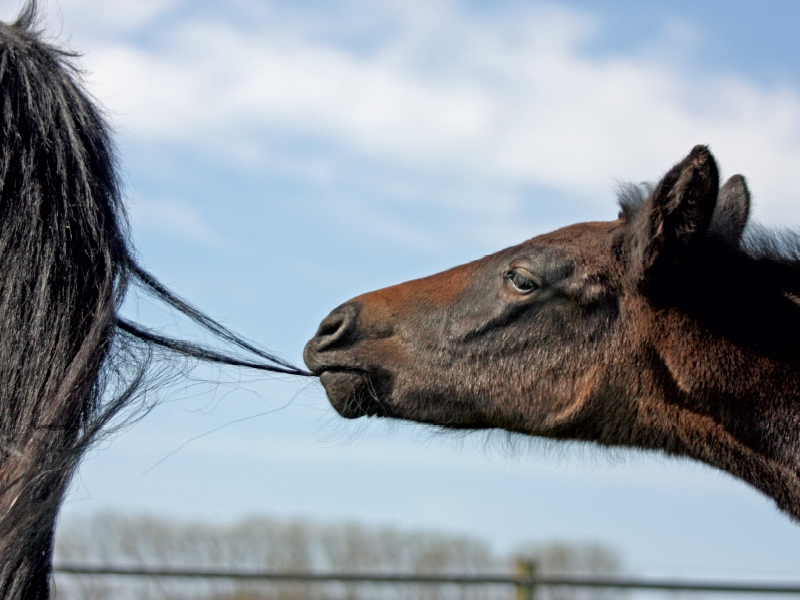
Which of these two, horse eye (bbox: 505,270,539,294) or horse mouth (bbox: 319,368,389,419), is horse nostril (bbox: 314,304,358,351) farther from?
horse eye (bbox: 505,270,539,294)

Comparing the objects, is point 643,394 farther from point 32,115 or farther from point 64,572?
point 64,572

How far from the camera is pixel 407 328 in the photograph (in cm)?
346

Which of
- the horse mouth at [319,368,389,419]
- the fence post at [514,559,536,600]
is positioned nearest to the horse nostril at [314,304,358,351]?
the horse mouth at [319,368,389,419]

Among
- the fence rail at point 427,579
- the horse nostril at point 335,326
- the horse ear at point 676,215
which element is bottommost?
the fence rail at point 427,579

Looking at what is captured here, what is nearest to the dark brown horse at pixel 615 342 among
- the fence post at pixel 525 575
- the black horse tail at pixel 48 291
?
the black horse tail at pixel 48 291

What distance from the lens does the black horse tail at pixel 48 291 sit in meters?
1.82

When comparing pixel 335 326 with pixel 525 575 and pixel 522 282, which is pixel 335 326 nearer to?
pixel 522 282

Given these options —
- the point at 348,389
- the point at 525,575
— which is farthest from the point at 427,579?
the point at 348,389

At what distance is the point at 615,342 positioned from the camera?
3371mm

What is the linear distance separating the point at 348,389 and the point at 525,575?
3.71m

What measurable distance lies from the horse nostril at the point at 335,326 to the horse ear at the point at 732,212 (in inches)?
61.3

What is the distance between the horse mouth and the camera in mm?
3340

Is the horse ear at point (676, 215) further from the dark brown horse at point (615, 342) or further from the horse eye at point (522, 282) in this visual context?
the horse eye at point (522, 282)

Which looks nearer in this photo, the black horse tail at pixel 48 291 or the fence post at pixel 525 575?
the black horse tail at pixel 48 291
